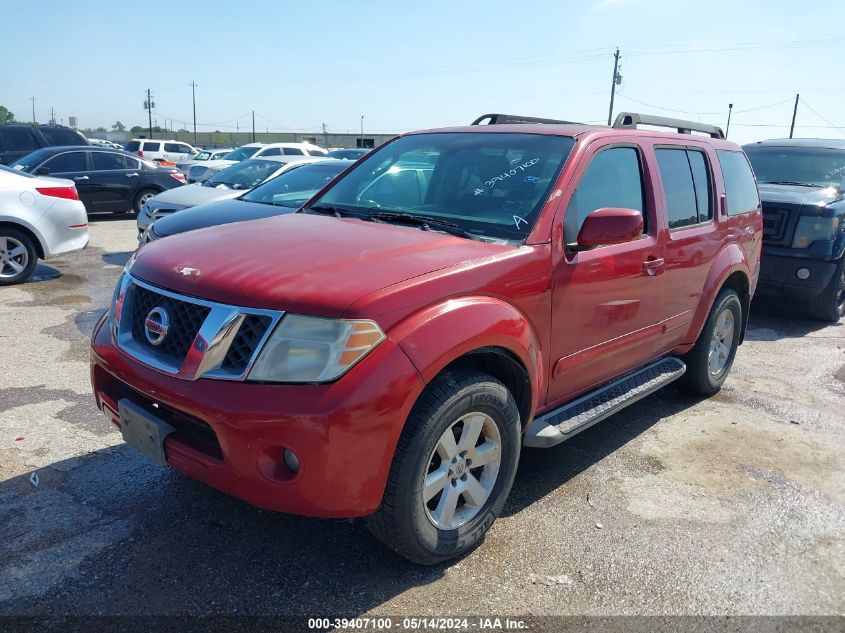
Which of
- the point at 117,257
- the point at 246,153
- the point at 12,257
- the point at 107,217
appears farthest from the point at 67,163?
the point at 246,153

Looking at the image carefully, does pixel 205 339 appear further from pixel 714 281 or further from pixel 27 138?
pixel 27 138

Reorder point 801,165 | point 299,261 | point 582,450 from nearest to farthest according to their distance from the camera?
point 299,261
point 582,450
point 801,165

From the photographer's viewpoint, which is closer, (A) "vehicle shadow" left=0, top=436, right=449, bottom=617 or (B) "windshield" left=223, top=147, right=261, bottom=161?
(A) "vehicle shadow" left=0, top=436, right=449, bottom=617

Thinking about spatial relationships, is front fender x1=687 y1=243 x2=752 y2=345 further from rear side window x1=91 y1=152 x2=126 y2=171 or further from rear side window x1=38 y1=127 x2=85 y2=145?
rear side window x1=38 y1=127 x2=85 y2=145

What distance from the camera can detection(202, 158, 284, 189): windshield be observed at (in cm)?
962

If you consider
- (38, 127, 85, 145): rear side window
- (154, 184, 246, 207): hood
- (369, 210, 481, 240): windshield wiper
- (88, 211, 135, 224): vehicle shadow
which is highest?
(38, 127, 85, 145): rear side window

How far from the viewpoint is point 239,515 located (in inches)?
128

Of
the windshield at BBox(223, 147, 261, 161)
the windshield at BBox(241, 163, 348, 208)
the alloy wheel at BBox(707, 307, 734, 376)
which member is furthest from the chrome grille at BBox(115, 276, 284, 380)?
the windshield at BBox(223, 147, 261, 161)

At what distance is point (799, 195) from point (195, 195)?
24.6 feet

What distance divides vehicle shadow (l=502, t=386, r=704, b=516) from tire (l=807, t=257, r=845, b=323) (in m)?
3.45

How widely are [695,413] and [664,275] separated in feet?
4.71

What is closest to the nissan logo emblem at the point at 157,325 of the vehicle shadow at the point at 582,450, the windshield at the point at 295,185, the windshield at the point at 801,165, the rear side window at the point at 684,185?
the vehicle shadow at the point at 582,450

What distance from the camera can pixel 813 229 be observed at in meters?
7.30

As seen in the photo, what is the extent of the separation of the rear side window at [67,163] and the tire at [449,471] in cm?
1260
